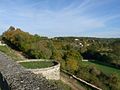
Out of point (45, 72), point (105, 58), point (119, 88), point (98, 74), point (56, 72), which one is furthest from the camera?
point (105, 58)

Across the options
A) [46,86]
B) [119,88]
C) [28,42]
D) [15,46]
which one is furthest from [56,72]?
[15,46]

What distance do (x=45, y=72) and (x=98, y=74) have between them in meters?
15.7

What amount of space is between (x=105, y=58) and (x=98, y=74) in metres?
23.2

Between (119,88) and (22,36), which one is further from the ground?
(22,36)

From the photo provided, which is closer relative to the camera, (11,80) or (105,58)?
(11,80)

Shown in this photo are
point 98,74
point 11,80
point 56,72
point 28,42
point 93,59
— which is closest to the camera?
point 11,80

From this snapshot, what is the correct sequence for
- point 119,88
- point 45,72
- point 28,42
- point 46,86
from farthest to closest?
point 28,42 < point 119,88 < point 45,72 < point 46,86

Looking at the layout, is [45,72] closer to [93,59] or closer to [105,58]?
[105,58]

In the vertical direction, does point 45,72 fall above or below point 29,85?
below

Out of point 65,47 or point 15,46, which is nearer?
point 15,46

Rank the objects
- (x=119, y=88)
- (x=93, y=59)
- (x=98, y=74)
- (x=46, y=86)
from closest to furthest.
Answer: (x=46, y=86)
(x=119, y=88)
(x=98, y=74)
(x=93, y=59)

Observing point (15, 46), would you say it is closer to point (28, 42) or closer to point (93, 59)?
point (28, 42)

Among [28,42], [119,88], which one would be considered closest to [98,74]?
[119,88]

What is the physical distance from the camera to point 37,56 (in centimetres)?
3838
